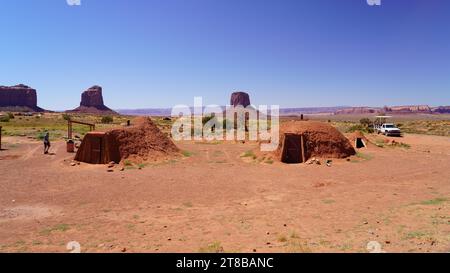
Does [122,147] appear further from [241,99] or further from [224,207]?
[241,99]

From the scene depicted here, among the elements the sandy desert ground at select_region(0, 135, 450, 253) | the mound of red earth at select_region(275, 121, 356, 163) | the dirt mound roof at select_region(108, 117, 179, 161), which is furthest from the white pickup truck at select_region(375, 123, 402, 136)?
the dirt mound roof at select_region(108, 117, 179, 161)

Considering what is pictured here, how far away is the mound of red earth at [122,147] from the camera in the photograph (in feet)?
62.0

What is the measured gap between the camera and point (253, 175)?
53.4 ft

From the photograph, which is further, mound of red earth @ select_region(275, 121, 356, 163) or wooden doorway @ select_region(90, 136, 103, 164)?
mound of red earth @ select_region(275, 121, 356, 163)

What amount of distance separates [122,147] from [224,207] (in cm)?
1063

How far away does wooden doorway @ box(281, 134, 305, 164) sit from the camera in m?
20.1

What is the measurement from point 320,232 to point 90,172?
1239cm

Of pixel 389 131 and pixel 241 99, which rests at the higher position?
pixel 241 99

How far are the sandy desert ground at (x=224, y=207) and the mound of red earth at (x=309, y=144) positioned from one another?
159cm

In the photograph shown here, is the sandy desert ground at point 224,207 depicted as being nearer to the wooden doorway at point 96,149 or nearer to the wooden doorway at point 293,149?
the wooden doorway at point 96,149

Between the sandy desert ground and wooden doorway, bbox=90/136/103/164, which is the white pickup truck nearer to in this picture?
the sandy desert ground

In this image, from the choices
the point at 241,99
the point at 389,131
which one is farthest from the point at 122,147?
the point at 241,99

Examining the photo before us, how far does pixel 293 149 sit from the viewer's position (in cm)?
2031

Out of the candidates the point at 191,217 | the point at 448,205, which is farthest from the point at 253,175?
the point at 448,205
